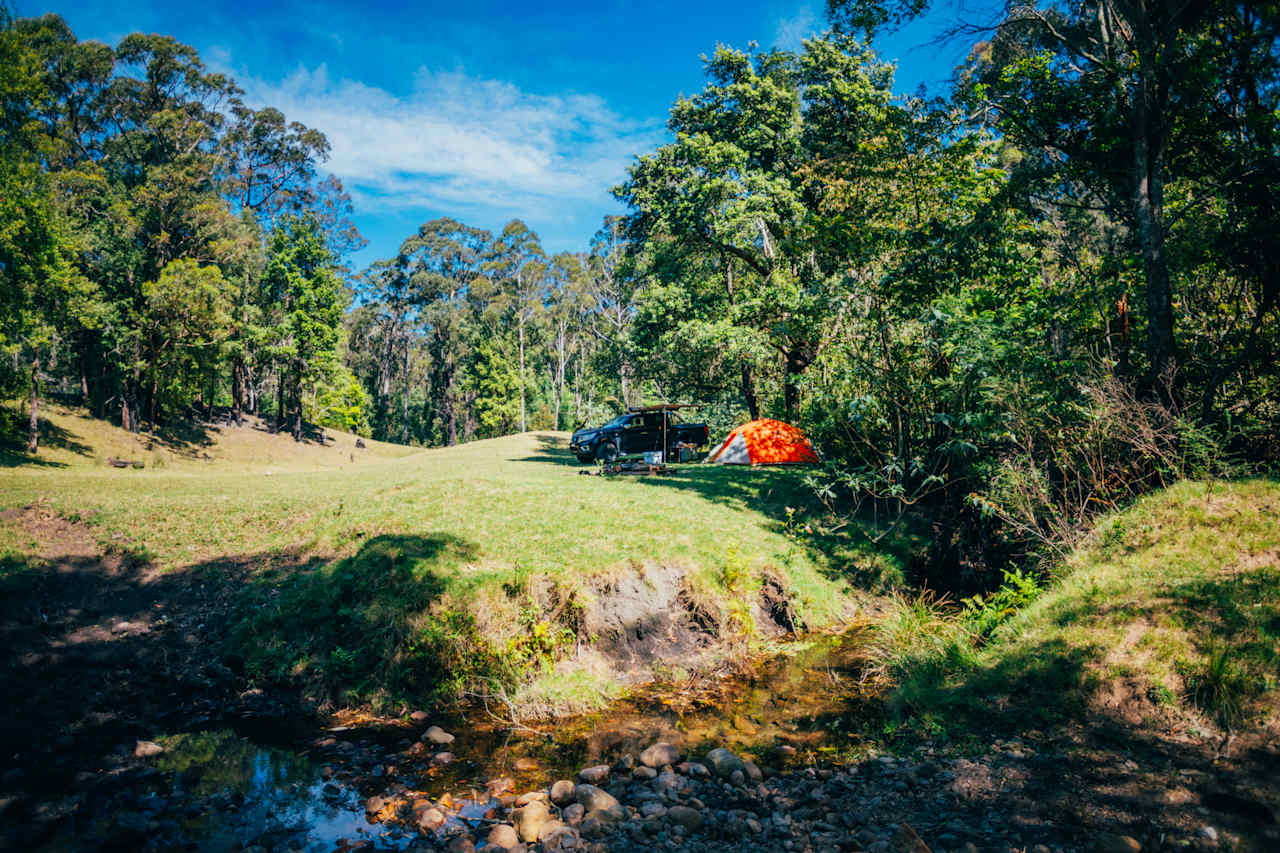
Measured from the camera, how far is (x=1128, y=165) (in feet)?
33.3

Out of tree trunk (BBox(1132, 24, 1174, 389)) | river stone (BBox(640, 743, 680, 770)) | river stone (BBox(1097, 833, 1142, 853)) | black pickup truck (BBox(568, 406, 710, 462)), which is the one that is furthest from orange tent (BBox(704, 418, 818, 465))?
river stone (BBox(1097, 833, 1142, 853))

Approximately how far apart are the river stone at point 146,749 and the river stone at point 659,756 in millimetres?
5024

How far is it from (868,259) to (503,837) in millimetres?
10948

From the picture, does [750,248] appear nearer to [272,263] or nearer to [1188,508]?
[1188,508]

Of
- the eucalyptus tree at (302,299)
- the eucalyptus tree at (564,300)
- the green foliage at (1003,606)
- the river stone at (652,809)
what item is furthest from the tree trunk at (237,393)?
the green foliage at (1003,606)

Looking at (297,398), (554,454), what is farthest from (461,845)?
(297,398)

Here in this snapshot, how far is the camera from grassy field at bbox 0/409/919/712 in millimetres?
8172

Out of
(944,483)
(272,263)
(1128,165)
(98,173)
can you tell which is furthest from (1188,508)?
(98,173)

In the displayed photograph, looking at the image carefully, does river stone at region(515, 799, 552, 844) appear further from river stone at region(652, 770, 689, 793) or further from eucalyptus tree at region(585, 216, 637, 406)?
eucalyptus tree at region(585, 216, 637, 406)

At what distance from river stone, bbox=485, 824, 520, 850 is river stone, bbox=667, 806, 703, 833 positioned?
4.14 ft

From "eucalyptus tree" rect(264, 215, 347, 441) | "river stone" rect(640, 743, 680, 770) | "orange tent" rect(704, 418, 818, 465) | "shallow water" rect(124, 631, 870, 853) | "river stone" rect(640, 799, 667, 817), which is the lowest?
"shallow water" rect(124, 631, 870, 853)

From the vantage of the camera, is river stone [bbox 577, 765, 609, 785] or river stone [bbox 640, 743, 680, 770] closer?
river stone [bbox 577, 765, 609, 785]

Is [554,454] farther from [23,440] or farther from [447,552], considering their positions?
[447,552]

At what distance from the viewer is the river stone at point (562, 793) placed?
5504 millimetres
